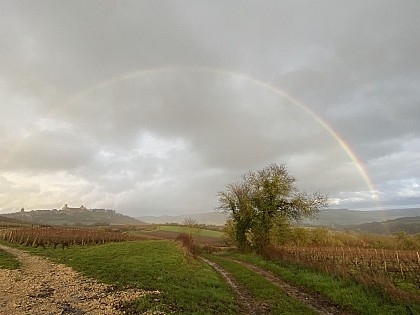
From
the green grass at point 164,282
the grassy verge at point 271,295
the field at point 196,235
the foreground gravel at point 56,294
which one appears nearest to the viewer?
the foreground gravel at point 56,294

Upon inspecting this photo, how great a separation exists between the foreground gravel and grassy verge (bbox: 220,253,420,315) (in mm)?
10485

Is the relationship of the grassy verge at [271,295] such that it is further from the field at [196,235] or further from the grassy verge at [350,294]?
the field at [196,235]

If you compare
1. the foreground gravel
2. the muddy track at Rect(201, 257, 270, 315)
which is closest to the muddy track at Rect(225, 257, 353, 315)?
the muddy track at Rect(201, 257, 270, 315)

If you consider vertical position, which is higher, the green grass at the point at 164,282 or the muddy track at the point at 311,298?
the green grass at the point at 164,282

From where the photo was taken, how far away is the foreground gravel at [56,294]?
525 inches

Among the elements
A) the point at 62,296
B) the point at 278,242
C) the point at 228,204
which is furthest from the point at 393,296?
the point at 228,204

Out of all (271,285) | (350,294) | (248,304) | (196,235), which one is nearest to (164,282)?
(248,304)

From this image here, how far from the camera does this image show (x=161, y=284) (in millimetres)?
18797

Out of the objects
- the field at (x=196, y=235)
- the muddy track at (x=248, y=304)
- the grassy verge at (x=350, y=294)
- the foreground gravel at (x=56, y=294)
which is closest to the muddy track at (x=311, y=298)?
the grassy verge at (x=350, y=294)

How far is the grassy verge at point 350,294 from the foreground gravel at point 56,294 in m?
10.5

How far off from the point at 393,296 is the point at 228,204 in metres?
43.9

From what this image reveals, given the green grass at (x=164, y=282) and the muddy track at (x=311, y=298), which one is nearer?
the green grass at (x=164, y=282)

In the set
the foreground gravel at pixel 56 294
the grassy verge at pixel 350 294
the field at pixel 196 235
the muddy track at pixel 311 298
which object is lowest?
the muddy track at pixel 311 298

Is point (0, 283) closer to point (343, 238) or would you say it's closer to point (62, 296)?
point (62, 296)
